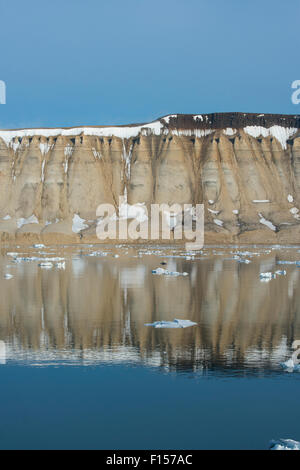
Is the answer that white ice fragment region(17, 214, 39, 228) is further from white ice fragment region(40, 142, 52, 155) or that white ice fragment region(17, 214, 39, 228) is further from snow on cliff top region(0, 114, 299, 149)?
snow on cliff top region(0, 114, 299, 149)

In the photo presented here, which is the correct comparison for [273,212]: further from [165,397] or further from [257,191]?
[165,397]

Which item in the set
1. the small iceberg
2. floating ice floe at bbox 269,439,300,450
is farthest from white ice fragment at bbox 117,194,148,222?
floating ice floe at bbox 269,439,300,450

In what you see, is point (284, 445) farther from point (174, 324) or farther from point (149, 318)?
point (149, 318)

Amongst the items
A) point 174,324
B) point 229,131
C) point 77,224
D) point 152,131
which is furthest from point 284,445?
point 229,131

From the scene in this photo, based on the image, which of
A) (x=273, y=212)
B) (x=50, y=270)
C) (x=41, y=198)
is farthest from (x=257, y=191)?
(x=50, y=270)

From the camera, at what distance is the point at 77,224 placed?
90562 mm

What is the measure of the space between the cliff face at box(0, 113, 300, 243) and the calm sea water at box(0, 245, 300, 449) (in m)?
66.5

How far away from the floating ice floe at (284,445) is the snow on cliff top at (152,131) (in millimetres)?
95033

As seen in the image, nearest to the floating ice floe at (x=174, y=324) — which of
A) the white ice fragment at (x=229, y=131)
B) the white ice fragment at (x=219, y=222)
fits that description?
the white ice fragment at (x=219, y=222)

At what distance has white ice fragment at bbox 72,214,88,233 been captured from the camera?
88.5m

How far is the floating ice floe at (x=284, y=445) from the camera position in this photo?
9.52 m

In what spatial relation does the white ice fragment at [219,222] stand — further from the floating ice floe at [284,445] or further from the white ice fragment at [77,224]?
the floating ice floe at [284,445]

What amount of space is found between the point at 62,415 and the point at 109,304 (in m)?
13.2
